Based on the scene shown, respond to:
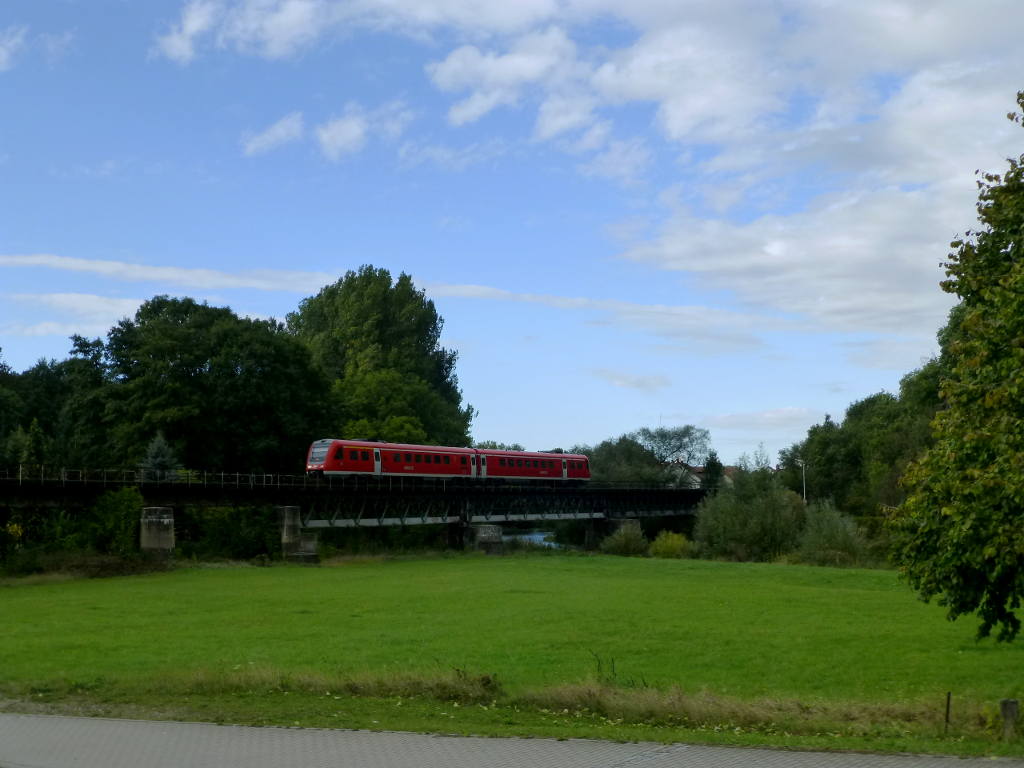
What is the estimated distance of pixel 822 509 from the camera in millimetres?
59000

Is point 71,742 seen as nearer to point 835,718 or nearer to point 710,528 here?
point 835,718

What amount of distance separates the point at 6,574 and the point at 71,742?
1386 inches

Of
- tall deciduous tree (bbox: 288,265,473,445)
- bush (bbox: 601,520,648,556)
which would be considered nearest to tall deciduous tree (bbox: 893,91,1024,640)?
bush (bbox: 601,520,648,556)

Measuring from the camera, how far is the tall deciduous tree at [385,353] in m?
83.9

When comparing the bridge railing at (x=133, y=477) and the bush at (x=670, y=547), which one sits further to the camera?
the bush at (x=670, y=547)

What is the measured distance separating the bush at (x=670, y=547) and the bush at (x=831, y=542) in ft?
37.2

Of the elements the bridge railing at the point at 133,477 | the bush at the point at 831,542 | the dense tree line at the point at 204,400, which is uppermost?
the dense tree line at the point at 204,400

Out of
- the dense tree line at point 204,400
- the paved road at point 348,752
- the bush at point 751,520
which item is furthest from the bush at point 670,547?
the paved road at point 348,752

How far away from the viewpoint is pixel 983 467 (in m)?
15.6

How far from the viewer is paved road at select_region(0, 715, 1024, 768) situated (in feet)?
35.1

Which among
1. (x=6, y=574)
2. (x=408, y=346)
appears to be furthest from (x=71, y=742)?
(x=408, y=346)

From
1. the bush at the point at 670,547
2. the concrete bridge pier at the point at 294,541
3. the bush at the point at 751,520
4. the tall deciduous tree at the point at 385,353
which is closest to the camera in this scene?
the concrete bridge pier at the point at 294,541

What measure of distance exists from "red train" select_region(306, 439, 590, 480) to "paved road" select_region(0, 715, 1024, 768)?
51.0 m

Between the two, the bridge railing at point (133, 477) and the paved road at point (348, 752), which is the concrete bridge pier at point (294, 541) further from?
the paved road at point (348, 752)
